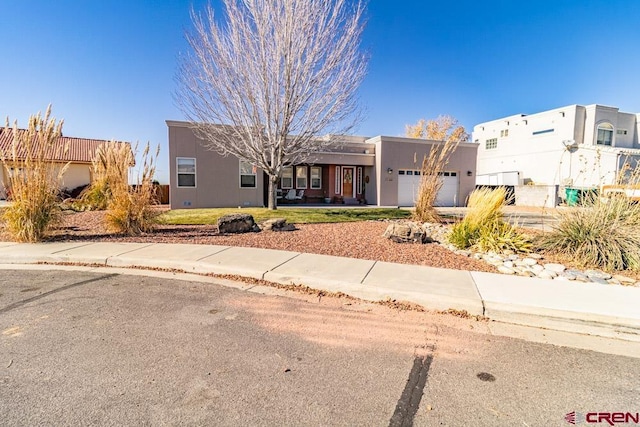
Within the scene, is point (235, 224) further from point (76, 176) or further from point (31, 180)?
point (76, 176)

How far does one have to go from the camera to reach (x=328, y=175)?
22469 mm

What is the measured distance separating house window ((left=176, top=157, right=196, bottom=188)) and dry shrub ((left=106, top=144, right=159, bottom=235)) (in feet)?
25.5

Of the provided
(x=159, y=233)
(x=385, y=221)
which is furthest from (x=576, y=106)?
(x=159, y=233)

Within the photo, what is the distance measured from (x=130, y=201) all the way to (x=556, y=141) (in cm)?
3092

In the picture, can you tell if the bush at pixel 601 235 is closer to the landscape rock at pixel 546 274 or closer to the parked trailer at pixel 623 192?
the parked trailer at pixel 623 192

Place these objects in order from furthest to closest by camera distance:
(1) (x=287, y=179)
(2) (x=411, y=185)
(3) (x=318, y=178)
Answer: (3) (x=318, y=178) → (1) (x=287, y=179) → (2) (x=411, y=185)

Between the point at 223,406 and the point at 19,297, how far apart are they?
3.94 meters

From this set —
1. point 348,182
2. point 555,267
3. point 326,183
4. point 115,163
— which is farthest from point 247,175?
point 555,267

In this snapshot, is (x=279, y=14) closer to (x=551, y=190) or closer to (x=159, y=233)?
(x=159, y=233)

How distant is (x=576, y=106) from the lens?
26.6m

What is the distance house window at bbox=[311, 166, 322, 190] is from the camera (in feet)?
73.7

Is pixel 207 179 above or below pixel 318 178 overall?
below

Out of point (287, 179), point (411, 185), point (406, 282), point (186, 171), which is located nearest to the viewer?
point (406, 282)

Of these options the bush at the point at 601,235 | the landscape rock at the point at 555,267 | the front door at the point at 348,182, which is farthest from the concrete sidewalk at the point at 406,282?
the front door at the point at 348,182
